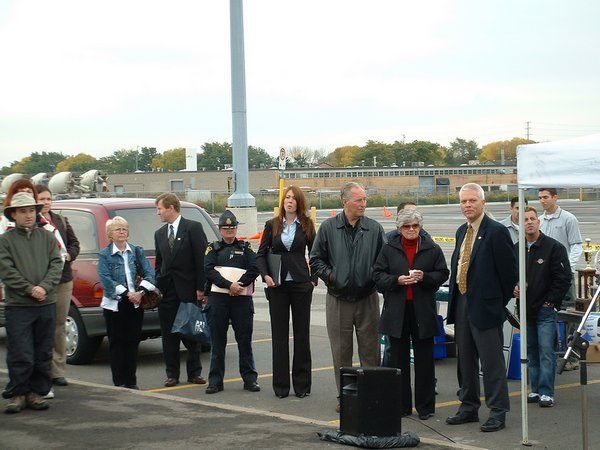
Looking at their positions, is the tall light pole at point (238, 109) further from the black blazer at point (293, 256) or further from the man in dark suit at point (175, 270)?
the black blazer at point (293, 256)

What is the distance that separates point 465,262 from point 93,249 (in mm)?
5208

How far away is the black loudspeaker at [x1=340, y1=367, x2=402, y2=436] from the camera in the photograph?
23.7 ft

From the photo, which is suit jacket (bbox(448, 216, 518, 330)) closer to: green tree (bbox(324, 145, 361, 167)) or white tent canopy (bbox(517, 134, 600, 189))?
white tent canopy (bbox(517, 134, 600, 189))

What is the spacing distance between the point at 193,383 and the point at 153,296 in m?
1.06

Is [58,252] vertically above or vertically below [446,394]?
above

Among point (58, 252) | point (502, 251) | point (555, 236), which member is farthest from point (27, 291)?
point (555, 236)

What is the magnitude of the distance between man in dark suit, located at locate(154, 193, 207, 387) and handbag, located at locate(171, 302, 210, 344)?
0.09m

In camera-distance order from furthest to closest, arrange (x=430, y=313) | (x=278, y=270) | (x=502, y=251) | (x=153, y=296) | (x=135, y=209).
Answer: (x=135, y=209), (x=153, y=296), (x=278, y=270), (x=430, y=313), (x=502, y=251)

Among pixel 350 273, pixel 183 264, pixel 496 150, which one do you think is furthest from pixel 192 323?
pixel 496 150

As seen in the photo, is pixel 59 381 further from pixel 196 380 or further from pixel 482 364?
pixel 482 364

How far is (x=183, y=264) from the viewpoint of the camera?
33.3 ft

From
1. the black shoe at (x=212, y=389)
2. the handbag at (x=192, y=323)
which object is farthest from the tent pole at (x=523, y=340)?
the handbag at (x=192, y=323)

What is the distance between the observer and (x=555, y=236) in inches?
412

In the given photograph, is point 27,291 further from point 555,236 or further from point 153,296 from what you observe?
point 555,236
